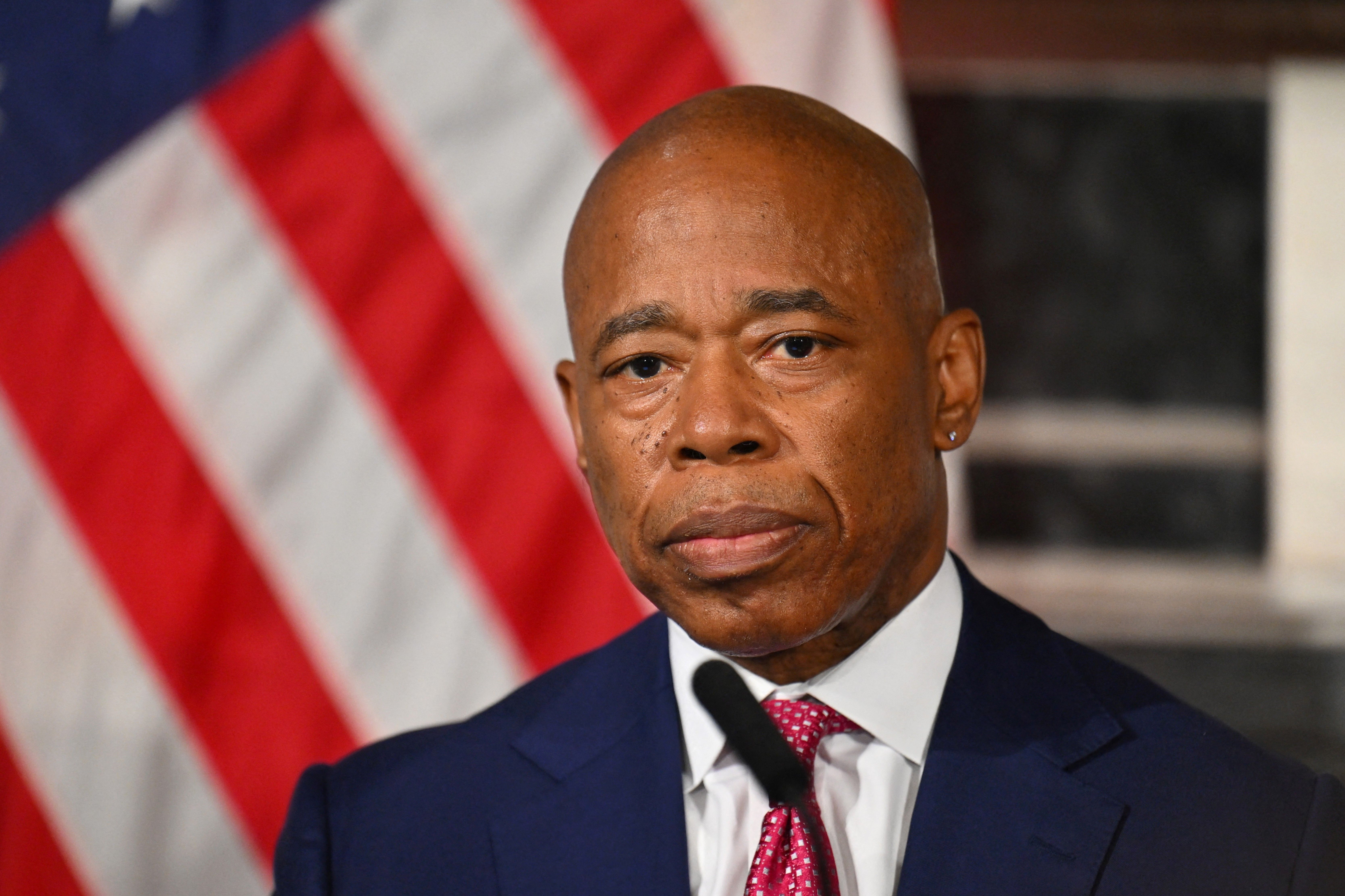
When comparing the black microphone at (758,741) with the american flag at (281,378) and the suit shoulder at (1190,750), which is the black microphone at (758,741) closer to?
the suit shoulder at (1190,750)

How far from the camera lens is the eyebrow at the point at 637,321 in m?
0.98

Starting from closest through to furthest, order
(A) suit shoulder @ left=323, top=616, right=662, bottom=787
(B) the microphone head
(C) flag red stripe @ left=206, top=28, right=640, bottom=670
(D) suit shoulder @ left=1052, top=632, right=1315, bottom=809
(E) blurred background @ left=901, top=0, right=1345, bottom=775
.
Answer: (B) the microphone head, (D) suit shoulder @ left=1052, top=632, right=1315, bottom=809, (A) suit shoulder @ left=323, top=616, right=662, bottom=787, (C) flag red stripe @ left=206, top=28, right=640, bottom=670, (E) blurred background @ left=901, top=0, right=1345, bottom=775

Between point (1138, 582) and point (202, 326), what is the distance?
147 cm

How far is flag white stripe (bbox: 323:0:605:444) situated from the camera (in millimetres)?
1939

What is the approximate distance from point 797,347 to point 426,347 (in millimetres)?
1067

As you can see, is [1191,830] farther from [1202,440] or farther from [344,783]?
Answer: [1202,440]

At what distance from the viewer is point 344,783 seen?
1.20 metres

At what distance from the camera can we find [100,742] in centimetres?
182

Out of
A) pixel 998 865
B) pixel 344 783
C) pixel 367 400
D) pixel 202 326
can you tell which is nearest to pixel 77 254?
pixel 202 326

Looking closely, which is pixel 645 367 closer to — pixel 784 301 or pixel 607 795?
pixel 784 301

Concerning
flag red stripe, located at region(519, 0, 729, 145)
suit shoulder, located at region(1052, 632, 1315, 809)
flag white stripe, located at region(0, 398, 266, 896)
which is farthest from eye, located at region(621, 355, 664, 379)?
flag white stripe, located at region(0, 398, 266, 896)

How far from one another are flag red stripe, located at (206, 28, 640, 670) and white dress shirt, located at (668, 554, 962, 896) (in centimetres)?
81

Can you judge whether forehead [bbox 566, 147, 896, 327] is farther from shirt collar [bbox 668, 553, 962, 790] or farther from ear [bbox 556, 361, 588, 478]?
shirt collar [bbox 668, 553, 962, 790]

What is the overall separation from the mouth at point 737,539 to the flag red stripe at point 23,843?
1.31 m
